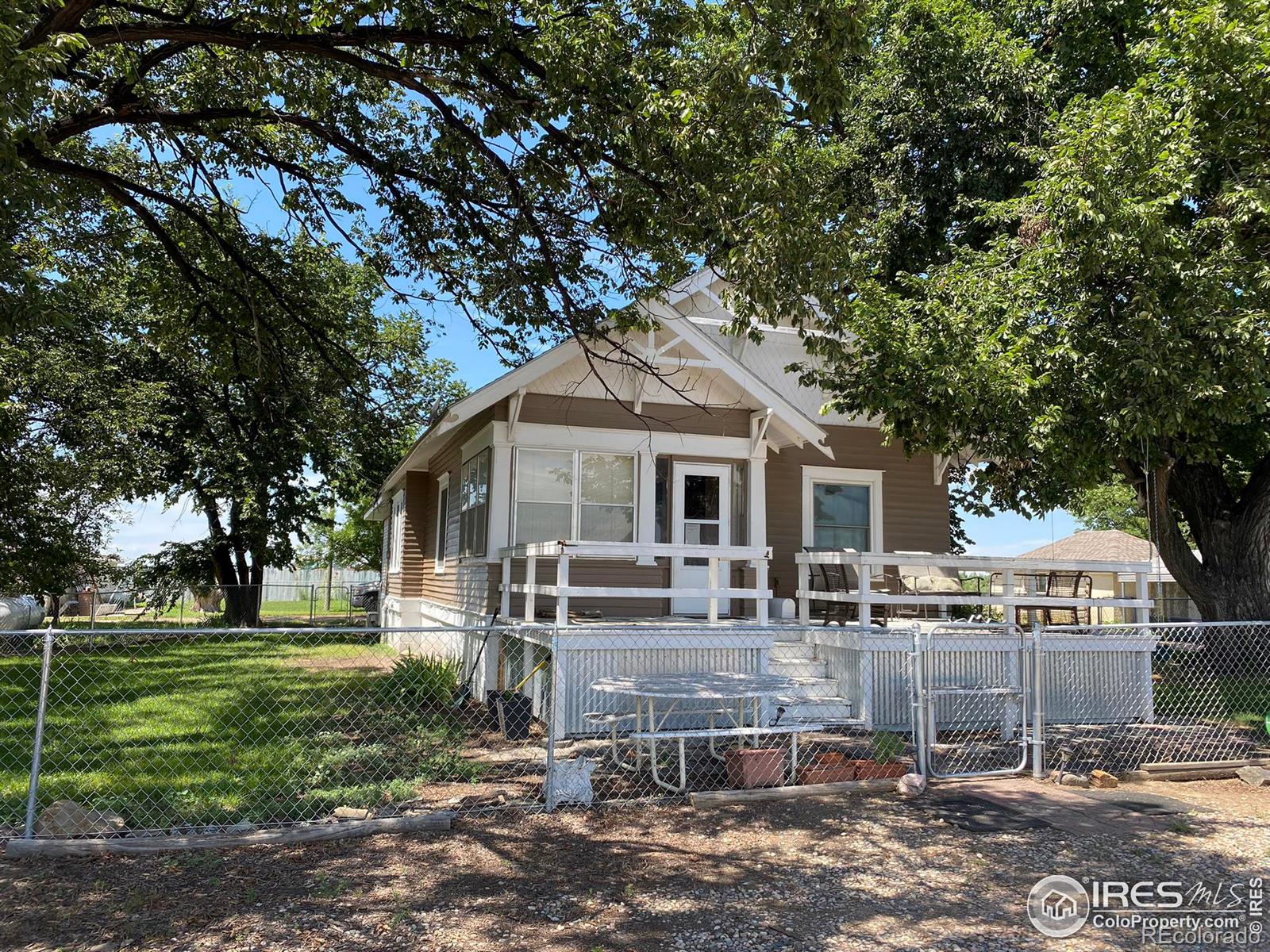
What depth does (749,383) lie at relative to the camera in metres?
11.6

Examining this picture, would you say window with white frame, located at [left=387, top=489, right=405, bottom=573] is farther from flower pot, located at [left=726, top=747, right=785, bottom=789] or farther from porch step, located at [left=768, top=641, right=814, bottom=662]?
flower pot, located at [left=726, top=747, right=785, bottom=789]

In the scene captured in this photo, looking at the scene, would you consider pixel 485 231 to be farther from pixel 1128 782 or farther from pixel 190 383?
pixel 190 383

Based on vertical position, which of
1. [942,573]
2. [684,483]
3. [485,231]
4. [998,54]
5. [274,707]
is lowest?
[274,707]

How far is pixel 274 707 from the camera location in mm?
11266

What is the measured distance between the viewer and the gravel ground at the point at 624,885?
438cm

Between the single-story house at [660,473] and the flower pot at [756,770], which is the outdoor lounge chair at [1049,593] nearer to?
the single-story house at [660,473]

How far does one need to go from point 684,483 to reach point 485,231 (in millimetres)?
4667

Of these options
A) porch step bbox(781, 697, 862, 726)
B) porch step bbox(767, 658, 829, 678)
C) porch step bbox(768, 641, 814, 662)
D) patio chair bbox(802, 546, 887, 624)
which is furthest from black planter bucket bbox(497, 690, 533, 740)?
patio chair bbox(802, 546, 887, 624)

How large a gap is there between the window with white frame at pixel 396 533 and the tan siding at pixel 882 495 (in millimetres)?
Result: 10301

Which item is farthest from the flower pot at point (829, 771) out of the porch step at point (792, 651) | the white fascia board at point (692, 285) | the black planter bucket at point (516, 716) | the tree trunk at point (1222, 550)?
the tree trunk at point (1222, 550)

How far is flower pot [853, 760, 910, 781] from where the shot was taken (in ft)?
25.0

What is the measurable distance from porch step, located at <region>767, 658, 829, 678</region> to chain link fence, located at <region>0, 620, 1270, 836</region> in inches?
1.1

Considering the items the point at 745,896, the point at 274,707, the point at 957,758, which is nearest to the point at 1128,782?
the point at 957,758

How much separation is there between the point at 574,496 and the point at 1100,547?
3314 cm
